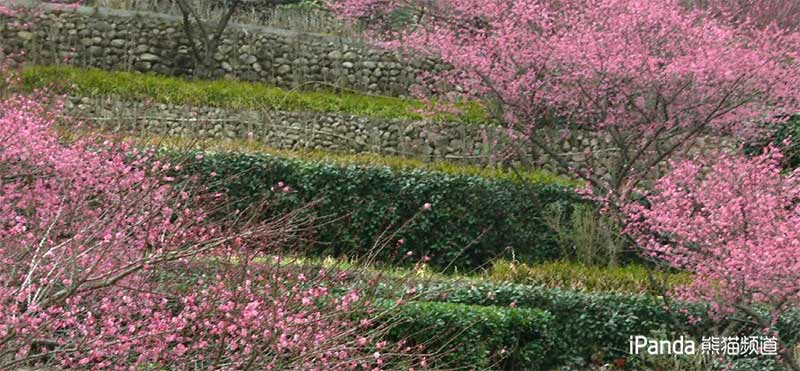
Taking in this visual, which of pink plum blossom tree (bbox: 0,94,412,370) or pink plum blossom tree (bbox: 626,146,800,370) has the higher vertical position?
pink plum blossom tree (bbox: 0,94,412,370)

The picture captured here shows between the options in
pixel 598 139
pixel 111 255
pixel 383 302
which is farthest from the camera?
pixel 598 139

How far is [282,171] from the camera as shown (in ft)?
41.4

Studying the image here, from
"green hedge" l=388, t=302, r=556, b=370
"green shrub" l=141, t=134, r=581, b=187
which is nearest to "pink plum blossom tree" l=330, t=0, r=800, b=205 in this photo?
"green shrub" l=141, t=134, r=581, b=187

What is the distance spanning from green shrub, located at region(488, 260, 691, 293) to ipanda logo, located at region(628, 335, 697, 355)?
3.26 ft

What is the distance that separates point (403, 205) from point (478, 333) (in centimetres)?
444

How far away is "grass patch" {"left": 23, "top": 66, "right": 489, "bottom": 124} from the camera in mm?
16094

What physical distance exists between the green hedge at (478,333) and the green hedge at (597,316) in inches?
14.7

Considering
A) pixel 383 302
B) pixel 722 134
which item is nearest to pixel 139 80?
pixel 722 134

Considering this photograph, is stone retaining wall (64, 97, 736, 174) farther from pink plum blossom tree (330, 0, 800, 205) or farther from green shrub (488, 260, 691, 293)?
green shrub (488, 260, 691, 293)

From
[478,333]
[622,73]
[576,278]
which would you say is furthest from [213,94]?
[478,333]

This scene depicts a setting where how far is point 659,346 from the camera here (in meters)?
9.40

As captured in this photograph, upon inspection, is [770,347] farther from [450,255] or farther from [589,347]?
[450,255]

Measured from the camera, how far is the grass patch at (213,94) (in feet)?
52.8

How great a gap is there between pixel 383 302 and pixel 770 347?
12.8 feet
